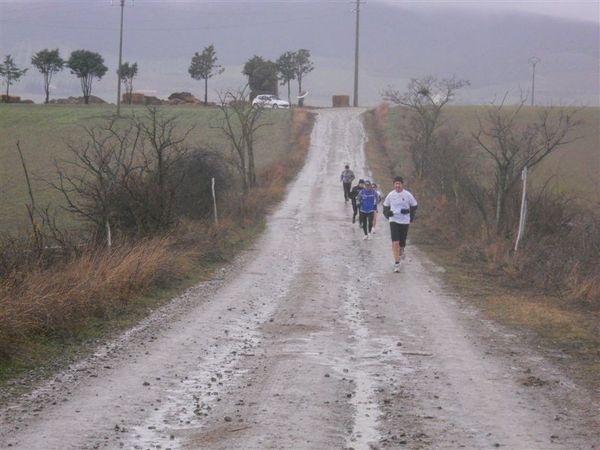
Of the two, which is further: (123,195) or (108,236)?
(123,195)

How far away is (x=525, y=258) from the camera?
55.0 feet

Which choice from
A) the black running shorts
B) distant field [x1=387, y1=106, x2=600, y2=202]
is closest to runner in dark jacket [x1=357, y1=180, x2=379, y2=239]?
the black running shorts

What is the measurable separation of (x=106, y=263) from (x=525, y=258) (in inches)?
316

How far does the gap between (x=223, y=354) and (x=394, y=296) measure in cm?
499

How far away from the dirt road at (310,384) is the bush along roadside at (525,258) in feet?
2.04

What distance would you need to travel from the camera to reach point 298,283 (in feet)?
49.8

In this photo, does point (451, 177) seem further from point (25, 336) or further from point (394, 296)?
point (25, 336)

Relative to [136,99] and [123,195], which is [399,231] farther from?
[136,99]

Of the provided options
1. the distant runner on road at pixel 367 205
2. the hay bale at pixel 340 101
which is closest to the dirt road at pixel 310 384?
the distant runner on road at pixel 367 205

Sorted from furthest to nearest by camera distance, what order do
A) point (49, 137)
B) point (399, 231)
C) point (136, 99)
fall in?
point (136, 99), point (49, 137), point (399, 231)

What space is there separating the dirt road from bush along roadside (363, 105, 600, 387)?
62cm

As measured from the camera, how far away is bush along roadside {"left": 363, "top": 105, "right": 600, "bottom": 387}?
11242 millimetres

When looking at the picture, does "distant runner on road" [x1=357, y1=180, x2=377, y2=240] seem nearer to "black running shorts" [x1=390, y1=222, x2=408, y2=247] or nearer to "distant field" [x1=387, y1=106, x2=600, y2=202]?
"black running shorts" [x1=390, y1=222, x2=408, y2=247]

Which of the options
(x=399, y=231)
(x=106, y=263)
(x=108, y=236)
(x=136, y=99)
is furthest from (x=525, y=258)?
(x=136, y=99)
